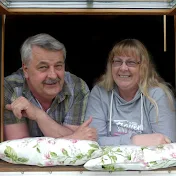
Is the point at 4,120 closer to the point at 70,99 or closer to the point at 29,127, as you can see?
the point at 29,127

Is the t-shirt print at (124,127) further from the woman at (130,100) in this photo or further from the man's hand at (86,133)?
the man's hand at (86,133)

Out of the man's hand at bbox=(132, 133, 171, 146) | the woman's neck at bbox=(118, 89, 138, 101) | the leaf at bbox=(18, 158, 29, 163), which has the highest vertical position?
the woman's neck at bbox=(118, 89, 138, 101)

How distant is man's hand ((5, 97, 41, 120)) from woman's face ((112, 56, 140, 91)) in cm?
61

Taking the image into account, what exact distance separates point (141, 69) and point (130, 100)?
238mm

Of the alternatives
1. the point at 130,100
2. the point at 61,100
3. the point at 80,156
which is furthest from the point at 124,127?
the point at 80,156

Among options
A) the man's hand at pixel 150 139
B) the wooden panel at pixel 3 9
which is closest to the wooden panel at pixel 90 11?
the wooden panel at pixel 3 9

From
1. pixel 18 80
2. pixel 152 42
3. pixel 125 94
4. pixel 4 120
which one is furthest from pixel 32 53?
pixel 152 42

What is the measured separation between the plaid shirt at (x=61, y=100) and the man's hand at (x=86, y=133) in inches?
11.0

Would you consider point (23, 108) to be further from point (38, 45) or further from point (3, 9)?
point (3, 9)

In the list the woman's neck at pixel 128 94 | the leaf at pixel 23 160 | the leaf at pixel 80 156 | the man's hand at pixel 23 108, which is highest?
the woman's neck at pixel 128 94

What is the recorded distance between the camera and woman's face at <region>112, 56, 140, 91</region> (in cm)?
309

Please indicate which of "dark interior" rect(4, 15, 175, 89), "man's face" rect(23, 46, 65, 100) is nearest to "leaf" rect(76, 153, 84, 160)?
"man's face" rect(23, 46, 65, 100)

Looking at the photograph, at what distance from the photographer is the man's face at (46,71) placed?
9.97 feet

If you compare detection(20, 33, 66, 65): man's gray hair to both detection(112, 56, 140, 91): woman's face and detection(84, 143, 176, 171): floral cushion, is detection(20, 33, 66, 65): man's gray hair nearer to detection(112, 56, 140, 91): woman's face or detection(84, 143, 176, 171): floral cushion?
detection(112, 56, 140, 91): woman's face
